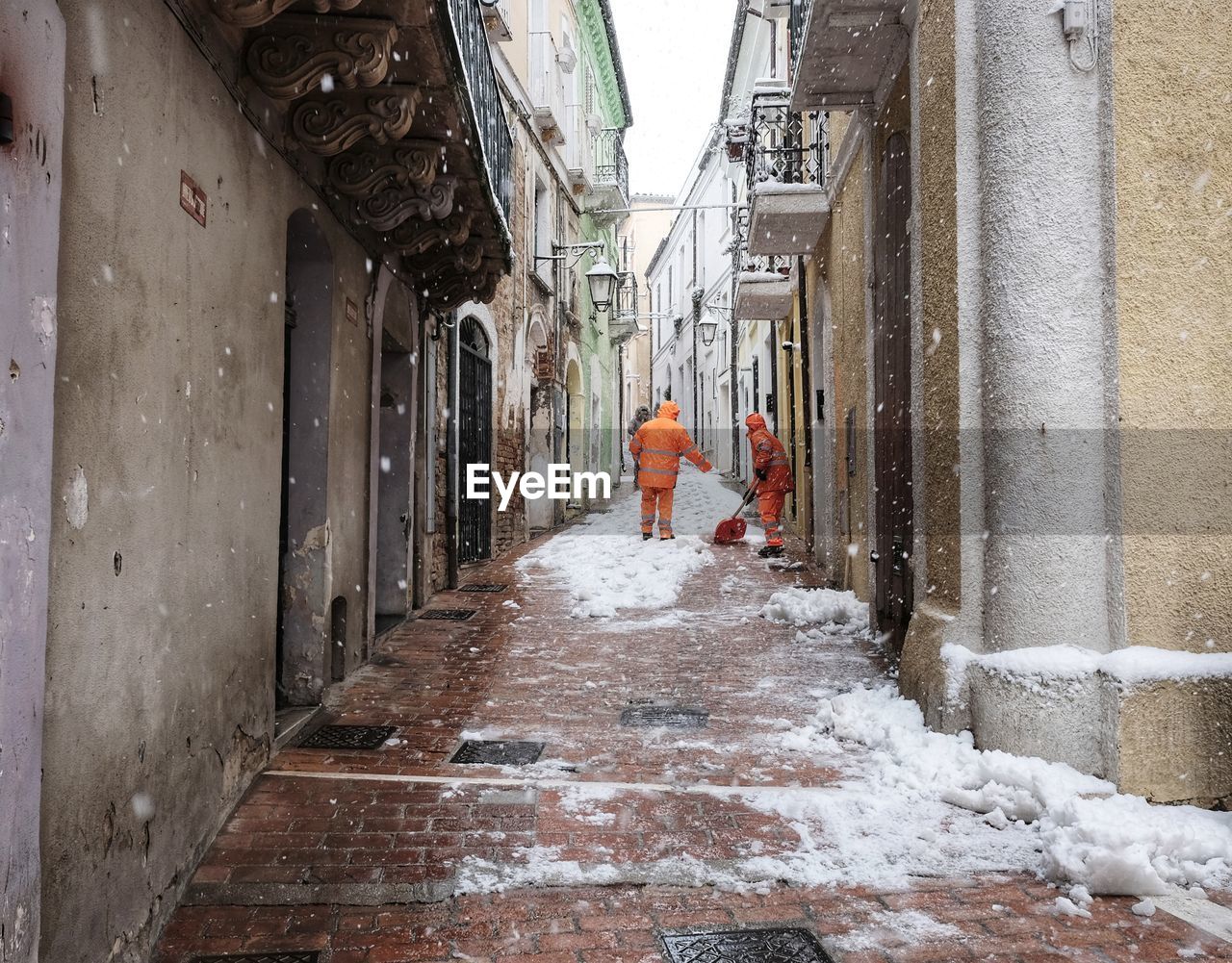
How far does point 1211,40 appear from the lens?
4.07 metres

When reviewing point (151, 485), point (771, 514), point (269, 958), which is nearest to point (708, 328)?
point (771, 514)

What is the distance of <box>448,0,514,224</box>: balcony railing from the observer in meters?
5.52

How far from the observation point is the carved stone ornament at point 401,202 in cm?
595

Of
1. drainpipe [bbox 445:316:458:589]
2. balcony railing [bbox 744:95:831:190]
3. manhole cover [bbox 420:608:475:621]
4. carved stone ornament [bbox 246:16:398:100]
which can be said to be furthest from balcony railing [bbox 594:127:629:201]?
carved stone ornament [bbox 246:16:398:100]

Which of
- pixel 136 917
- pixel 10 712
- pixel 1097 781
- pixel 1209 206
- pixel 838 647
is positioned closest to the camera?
pixel 10 712

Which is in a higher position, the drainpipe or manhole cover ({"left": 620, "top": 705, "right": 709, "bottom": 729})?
the drainpipe

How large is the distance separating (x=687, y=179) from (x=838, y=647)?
3256 centimetres

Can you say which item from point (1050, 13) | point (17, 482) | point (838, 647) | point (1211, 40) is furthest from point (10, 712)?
point (838, 647)

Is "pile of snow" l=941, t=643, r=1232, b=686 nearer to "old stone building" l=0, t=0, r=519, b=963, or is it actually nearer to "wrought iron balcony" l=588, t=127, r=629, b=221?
"old stone building" l=0, t=0, r=519, b=963

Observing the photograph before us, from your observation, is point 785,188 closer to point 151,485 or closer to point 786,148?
point 786,148

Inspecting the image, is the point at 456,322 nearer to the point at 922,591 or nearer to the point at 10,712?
the point at 922,591

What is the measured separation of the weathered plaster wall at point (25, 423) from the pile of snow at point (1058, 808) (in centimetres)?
313

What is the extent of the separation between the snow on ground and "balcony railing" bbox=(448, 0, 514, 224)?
391 cm

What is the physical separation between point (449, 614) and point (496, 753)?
404 cm
